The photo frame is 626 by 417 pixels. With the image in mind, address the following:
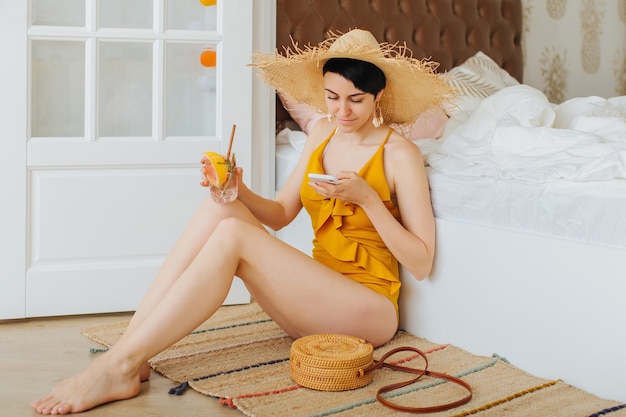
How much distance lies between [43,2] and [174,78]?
511 millimetres

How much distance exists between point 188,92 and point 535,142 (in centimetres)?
131

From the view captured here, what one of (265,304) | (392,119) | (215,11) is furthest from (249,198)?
(215,11)

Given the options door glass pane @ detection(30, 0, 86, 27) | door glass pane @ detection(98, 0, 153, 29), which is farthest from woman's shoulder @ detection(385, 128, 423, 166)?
door glass pane @ detection(30, 0, 86, 27)

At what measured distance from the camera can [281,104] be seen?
3385 mm

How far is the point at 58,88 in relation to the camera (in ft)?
9.48

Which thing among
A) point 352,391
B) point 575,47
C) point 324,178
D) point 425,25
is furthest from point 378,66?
point 575,47

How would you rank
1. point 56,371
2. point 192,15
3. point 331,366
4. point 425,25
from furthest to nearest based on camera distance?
1. point 425,25
2. point 192,15
3. point 56,371
4. point 331,366

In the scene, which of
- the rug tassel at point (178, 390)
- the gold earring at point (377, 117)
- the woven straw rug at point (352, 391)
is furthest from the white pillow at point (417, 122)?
the rug tassel at point (178, 390)

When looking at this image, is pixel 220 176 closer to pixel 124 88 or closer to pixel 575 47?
pixel 124 88

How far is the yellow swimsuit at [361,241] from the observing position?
2385 mm

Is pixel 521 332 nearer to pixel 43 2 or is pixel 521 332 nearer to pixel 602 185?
pixel 602 185

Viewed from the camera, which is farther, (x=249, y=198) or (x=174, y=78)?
(x=174, y=78)

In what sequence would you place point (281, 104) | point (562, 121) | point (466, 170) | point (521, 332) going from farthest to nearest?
1. point (281, 104)
2. point (562, 121)
3. point (466, 170)
4. point (521, 332)

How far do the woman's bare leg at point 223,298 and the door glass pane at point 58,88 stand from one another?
1.04 meters
